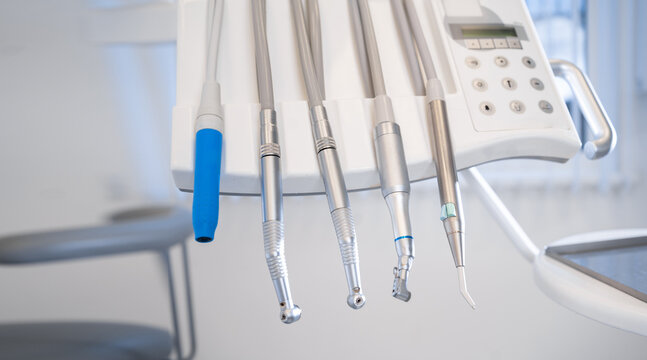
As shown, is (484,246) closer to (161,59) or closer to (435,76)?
(435,76)

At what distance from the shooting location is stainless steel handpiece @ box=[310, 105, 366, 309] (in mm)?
266

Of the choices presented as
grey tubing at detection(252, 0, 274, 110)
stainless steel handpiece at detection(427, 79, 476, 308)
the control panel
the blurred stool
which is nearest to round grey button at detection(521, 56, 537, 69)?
the control panel

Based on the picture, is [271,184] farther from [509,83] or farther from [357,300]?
[509,83]

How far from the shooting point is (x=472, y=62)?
40cm

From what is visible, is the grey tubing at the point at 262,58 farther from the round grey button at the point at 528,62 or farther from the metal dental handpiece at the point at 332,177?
the round grey button at the point at 528,62

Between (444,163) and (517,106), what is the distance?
99 millimetres

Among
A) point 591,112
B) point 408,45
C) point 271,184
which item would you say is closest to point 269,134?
point 271,184

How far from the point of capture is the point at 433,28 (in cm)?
42

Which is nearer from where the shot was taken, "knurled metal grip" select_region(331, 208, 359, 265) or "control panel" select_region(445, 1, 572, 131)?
"knurled metal grip" select_region(331, 208, 359, 265)

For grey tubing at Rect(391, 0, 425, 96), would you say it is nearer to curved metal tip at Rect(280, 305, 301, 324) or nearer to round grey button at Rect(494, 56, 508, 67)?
round grey button at Rect(494, 56, 508, 67)

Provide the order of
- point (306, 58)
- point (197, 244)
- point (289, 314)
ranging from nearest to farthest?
point (289, 314) < point (306, 58) < point (197, 244)

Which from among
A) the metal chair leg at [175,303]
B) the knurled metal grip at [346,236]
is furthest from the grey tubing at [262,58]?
the metal chair leg at [175,303]

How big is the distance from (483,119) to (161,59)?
377mm

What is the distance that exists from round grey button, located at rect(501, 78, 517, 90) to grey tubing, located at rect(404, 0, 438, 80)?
0.06 meters
